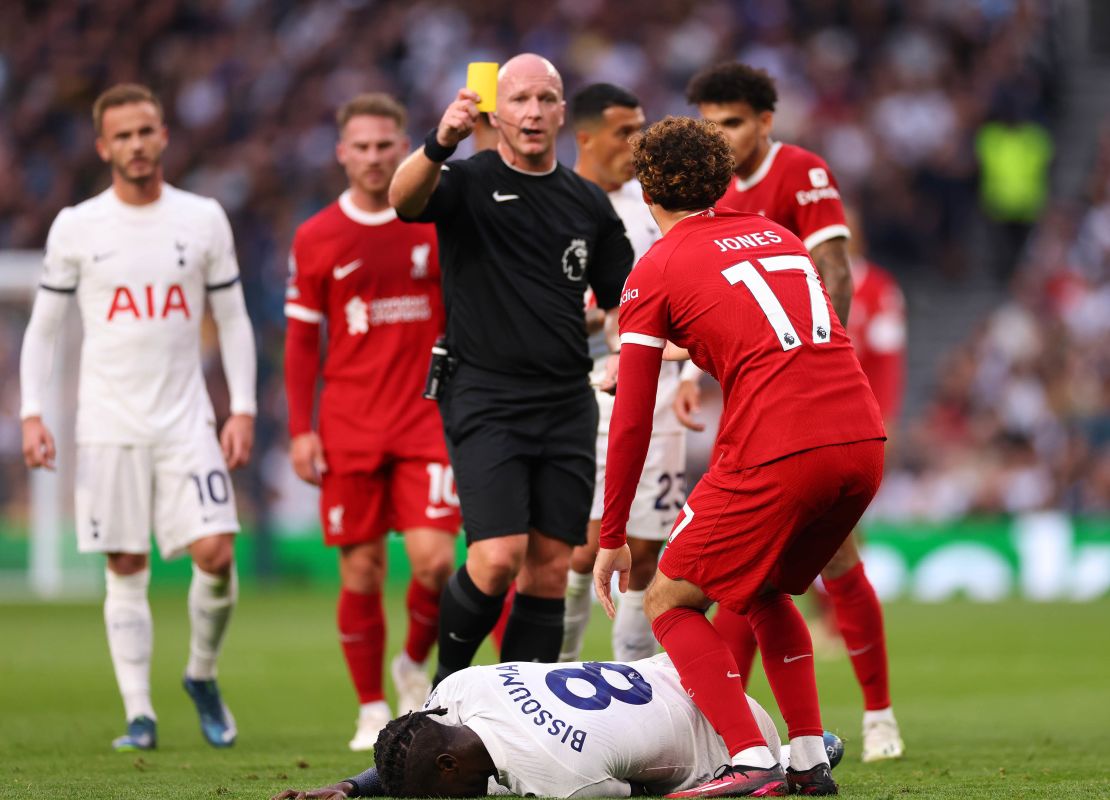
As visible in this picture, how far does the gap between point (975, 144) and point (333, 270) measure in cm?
1448

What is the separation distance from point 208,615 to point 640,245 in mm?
2547

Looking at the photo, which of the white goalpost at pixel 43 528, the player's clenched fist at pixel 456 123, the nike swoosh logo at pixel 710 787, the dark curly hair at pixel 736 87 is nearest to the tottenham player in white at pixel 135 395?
the player's clenched fist at pixel 456 123

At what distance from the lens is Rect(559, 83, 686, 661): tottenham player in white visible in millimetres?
7805

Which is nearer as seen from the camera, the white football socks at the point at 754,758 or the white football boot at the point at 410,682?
the white football socks at the point at 754,758

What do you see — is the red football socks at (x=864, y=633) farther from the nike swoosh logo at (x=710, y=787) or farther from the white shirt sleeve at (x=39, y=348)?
the white shirt sleeve at (x=39, y=348)

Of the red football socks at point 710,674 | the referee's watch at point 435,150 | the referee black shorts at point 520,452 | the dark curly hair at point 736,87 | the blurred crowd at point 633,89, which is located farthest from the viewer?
the blurred crowd at point 633,89

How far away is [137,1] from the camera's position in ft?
71.7

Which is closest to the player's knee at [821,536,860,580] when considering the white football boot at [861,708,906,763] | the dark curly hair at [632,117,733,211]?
the white football boot at [861,708,906,763]

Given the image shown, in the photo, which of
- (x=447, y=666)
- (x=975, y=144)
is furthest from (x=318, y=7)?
(x=447, y=666)

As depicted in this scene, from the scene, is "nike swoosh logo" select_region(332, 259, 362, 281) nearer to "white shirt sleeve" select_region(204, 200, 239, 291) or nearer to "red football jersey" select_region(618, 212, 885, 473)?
"white shirt sleeve" select_region(204, 200, 239, 291)

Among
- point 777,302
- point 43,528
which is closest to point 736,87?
point 777,302

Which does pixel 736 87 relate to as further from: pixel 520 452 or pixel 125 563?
pixel 125 563

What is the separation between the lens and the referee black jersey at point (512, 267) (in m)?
6.90

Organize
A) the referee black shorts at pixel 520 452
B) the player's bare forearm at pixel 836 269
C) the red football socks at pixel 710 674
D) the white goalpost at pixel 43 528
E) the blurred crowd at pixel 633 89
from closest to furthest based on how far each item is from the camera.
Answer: the red football socks at pixel 710 674 < the referee black shorts at pixel 520 452 < the player's bare forearm at pixel 836 269 < the white goalpost at pixel 43 528 < the blurred crowd at pixel 633 89
